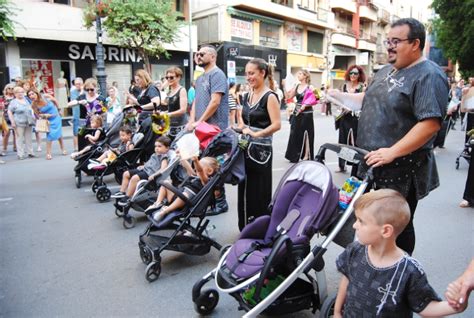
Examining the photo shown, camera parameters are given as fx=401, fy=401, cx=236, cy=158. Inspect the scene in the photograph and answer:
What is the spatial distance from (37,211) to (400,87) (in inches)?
196

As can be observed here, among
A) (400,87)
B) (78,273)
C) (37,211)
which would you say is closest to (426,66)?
(400,87)

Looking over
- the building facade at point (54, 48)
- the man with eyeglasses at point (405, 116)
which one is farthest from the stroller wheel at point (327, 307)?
the building facade at point (54, 48)

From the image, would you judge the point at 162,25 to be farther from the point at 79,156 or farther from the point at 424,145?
the point at 424,145

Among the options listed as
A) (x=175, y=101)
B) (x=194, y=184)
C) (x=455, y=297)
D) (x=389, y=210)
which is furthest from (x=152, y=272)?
(x=175, y=101)

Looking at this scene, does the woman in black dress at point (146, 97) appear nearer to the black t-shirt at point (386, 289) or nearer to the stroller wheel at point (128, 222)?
the stroller wheel at point (128, 222)

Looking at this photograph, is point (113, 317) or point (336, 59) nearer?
point (113, 317)

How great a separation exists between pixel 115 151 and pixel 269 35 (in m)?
22.7

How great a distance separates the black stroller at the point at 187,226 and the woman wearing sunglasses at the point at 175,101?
6.83 feet

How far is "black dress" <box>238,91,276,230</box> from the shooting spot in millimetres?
3844

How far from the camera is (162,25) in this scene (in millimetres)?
16484

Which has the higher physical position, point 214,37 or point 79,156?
point 214,37

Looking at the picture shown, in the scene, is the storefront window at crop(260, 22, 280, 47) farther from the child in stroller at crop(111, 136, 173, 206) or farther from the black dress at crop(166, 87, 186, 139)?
the child in stroller at crop(111, 136, 173, 206)

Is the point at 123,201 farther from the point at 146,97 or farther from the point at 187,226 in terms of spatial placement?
the point at 146,97

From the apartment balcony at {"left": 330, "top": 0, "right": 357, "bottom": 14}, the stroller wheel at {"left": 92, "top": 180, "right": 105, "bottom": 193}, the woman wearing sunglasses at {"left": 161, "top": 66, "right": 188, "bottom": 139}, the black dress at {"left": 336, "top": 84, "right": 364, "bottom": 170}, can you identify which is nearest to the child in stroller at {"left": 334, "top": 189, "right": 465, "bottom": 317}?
the woman wearing sunglasses at {"left": 161, "top": 66, "right": 188, "bottom": 139}
